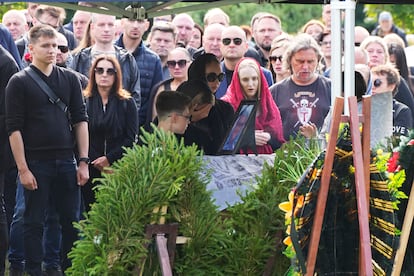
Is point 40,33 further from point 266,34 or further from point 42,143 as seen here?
point 266,34

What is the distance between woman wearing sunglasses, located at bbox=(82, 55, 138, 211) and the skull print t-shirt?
1.18 metres

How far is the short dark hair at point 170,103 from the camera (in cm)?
769

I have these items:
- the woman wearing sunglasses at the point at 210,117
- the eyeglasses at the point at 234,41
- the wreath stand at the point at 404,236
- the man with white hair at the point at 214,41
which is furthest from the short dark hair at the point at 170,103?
the man with white hair at the point at 214,41

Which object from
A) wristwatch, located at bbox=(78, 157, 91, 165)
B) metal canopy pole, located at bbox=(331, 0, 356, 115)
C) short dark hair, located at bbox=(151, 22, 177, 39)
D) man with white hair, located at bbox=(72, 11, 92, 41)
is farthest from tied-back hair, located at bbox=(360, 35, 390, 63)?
metal canopy pole, located at bbox=(331, 0, 356, 115)

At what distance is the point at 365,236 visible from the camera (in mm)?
5535

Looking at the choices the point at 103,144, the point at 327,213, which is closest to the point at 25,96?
the point at 103,144

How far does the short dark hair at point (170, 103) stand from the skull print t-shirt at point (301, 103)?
1.75 meters

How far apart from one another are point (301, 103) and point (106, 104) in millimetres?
1542

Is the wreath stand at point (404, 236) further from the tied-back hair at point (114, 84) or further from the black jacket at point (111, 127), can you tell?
the tied-back hair at point (114, 84)

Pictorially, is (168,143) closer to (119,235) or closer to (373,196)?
(119,235)

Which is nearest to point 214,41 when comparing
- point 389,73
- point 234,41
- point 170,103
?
point 234,41

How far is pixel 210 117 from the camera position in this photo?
8.69 m

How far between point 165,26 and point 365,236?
622cm

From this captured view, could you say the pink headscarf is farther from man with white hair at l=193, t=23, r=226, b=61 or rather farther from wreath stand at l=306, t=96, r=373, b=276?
wreath stand at l=306, t=96, r=373, b=276
